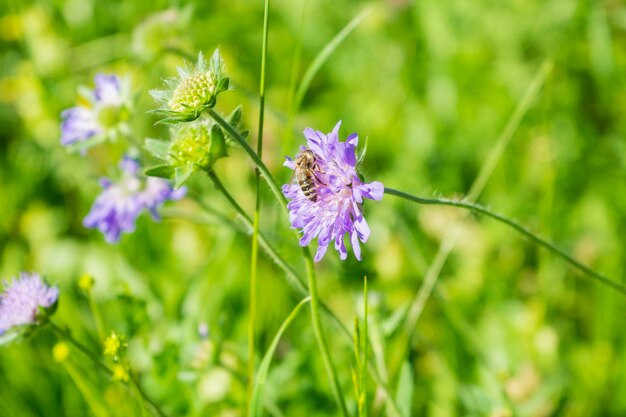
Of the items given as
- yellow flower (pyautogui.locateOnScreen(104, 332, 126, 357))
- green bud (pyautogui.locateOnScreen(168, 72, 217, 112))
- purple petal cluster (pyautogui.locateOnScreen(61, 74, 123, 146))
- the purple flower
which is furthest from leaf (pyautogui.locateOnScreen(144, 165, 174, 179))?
purple petal cluster (pyautogui.locateOnScreen(61, 74, 123, 146))

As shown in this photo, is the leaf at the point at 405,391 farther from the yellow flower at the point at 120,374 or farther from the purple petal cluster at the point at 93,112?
the purple petal cluster at the point at 93,112

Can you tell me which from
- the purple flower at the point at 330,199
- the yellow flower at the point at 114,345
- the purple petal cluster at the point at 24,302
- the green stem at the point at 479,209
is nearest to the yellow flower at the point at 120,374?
the yellow flower at the point at 114,345

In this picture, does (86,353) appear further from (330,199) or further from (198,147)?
(330,199)

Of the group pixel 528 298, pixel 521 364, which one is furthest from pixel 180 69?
pixel 528 298

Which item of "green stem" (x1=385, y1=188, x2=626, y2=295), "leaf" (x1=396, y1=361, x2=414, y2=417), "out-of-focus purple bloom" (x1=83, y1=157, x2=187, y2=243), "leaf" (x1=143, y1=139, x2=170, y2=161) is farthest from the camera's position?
"out-of-focus purple bloom" (x1=83, y1=157, x2=187, y2=243)

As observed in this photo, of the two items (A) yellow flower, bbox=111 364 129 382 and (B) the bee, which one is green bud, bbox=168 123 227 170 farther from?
(A) yellow flower, bbox=111 364 129 382

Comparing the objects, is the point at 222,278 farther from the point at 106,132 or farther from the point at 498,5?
the point at 498,5

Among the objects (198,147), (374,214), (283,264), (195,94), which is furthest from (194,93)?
(374,214)
